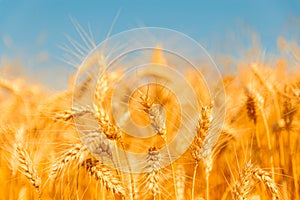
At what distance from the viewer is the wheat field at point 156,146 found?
155cm

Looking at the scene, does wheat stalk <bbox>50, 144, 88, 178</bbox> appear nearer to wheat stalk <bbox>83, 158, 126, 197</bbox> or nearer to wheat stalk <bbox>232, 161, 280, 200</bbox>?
wheat stalk <bbox>83, 158, 126, 197</bbox>

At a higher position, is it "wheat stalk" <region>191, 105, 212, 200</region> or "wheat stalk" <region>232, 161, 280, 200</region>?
"wheat stalk" <region>191, 105, 212, 200</region>

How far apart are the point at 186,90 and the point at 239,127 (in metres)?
0.76

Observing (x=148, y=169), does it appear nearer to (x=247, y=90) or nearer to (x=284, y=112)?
(x=247, y=90)

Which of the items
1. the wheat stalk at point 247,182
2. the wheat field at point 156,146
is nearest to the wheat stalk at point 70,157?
the wheat field at point 156,146

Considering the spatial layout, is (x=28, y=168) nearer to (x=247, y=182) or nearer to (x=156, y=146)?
(x=156, y=146)

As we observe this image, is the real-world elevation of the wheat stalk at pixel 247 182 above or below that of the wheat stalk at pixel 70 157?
below

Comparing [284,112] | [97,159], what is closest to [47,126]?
[97,159]

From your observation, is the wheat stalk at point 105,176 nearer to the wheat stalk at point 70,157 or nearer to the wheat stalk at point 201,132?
the wheat stalk at point 70,157

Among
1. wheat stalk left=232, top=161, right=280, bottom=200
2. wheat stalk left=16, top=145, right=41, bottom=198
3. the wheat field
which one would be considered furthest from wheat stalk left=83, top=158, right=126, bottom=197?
wheat stalk left=232, top=161, right=280, bottom=200

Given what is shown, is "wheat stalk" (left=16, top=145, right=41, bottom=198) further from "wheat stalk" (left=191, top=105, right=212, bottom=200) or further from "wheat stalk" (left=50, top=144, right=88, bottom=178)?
"wheat stalk" (left=191, top=105, right=212, bottom=200)

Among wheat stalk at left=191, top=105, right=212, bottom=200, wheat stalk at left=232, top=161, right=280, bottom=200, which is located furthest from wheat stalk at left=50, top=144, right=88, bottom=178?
wheat stalk at left=232, top=161, right=280, bottom=200

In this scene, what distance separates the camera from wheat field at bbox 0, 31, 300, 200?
1553 mm

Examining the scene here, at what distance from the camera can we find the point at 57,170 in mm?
1596
